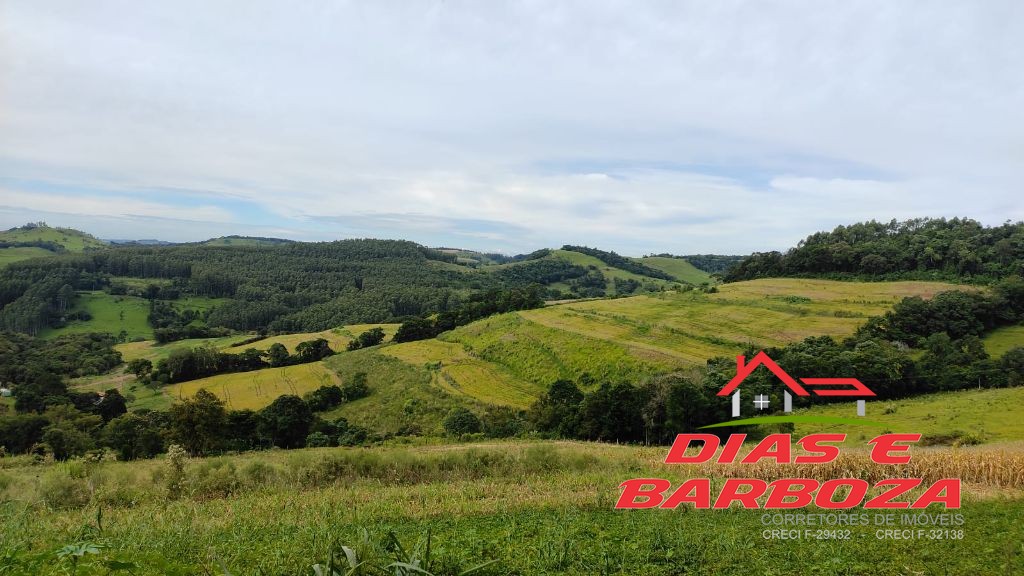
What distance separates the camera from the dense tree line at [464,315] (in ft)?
238

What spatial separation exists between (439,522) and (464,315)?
229 feet

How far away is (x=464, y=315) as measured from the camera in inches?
3118

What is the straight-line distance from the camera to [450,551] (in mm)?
6699

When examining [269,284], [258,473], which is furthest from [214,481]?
[269,284]

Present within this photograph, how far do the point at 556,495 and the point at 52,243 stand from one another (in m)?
264

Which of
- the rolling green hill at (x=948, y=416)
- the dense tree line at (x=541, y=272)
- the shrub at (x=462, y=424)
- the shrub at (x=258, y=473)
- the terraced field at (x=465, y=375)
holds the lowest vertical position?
the shrub at (x=462, y=424)

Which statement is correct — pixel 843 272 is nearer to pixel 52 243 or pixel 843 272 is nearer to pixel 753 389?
pixel 753 389

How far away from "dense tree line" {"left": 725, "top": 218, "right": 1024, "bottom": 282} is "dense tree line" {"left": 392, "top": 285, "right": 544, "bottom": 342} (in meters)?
45.7

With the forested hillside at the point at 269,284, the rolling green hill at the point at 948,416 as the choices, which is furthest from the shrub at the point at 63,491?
the forested hillside at the point at 269,284

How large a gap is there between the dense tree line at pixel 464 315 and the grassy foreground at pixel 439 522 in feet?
186

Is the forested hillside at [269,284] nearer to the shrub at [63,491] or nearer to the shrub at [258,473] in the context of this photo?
the shrub at [258,473]

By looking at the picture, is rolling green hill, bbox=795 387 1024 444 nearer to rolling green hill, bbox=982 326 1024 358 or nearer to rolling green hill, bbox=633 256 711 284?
rolling green hill, bbox=982 326 1024 358

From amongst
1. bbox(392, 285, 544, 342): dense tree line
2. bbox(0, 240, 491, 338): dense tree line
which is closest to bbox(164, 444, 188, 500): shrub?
bbox(392, 285, 544, 342): dense tree line

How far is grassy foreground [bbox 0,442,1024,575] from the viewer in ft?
21.2
